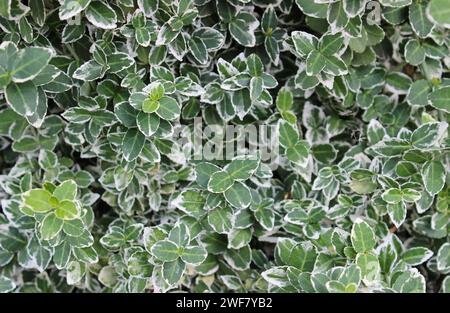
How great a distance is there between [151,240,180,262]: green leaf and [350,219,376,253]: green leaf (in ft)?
1.52

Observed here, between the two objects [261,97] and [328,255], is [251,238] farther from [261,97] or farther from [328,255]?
[261,97]

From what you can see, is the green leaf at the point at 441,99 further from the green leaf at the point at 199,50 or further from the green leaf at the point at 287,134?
the green leaf at the point at 199,50

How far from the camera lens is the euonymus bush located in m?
1.45

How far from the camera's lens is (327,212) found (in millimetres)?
1593

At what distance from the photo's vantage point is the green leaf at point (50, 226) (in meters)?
1.39

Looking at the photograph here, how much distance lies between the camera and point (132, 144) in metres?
1.47

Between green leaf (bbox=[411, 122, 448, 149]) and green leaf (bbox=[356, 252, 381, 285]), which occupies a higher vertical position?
green leaf (bbox=[411, 122, 448, 149])

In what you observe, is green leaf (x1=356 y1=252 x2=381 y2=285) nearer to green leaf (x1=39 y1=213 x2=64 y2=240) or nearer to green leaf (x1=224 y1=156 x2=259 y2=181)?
green leaf (x1=224 y1=156 x2=259 y2=181)

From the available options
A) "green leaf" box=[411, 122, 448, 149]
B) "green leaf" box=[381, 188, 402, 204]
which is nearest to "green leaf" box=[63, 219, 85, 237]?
"green leaf" box=[381, 188, 402, 204]

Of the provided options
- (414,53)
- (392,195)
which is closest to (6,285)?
(392,195)

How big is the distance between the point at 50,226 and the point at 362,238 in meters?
0.79
